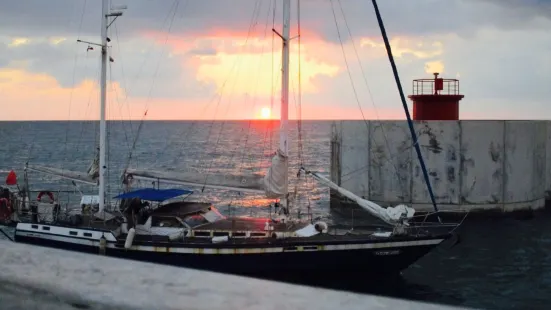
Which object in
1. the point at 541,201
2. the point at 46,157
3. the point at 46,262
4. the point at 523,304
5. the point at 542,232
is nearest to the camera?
the point at 46,262

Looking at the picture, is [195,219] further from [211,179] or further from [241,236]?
[211,179]

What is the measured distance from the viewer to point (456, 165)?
3397 centimetres

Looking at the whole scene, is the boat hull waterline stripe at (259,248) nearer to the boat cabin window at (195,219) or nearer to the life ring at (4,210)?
the boat cabin window at (195,219)

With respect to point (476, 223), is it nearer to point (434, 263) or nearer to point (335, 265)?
point (434, 263)

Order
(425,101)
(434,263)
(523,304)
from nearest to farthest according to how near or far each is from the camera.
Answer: (523,304), (434,263), (425,101)

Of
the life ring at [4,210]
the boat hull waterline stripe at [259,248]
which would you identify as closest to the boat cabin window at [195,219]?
the boat hull waterline stripe at [259,248]

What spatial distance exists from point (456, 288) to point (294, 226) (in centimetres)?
634

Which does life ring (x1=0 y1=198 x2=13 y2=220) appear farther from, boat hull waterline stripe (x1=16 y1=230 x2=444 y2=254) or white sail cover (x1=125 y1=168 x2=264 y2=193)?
white sail cover (x1=125 y1=168 x2=264 y2=193)

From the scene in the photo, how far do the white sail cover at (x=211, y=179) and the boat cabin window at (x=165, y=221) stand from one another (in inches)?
91.8

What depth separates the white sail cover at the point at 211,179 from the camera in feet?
77.2

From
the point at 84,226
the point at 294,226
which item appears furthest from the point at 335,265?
the point at 84,226

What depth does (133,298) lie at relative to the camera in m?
2.60

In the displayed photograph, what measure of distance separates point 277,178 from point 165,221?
4.39 meters

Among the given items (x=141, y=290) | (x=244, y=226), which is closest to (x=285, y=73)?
(x=244, y=226)
